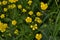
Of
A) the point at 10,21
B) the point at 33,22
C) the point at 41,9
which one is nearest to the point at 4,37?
the point at 10,21

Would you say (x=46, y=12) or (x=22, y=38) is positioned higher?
(x=46, y=12)

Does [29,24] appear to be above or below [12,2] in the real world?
below

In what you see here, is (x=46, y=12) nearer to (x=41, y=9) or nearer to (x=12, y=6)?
(x=41, y=9)

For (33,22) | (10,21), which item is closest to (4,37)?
(10,21)

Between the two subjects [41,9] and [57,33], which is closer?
[57,33]

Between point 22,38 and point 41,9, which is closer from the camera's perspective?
point 22,38

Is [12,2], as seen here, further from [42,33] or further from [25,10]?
[42,33]

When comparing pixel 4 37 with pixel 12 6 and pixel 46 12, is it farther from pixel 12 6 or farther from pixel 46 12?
pixel 46 12

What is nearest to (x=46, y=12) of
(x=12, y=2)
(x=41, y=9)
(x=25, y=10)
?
(x=41, y=9)
